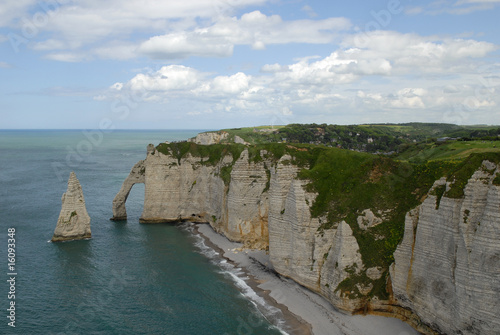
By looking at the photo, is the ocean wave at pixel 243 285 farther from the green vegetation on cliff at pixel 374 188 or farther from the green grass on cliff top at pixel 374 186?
the green grass on cliff top at pixel 374 186

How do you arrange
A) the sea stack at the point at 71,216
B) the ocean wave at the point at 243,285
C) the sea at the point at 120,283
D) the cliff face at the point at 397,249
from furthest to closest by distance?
the sea stack at the point at 71,216 < the ocean wave at the point at 243,285 < the sea at the point at 120,283 < the cliff face at the point at 397,249

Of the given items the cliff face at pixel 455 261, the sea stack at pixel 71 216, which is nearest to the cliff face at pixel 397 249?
the cliff face at pixel 455 261

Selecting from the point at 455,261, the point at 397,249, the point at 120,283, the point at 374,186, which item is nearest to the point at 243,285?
the point at 120,283

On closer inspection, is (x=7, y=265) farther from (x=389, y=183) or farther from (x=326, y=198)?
(x=389, y=183)

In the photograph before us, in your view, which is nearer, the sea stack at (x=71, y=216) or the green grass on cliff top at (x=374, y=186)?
the green grass on cliff top at (x=374, y=186)

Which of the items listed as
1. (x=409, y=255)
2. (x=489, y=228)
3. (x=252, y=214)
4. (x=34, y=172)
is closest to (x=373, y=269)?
(x=409, y=255)

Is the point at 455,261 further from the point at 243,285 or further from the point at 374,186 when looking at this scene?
the point at 243,285
